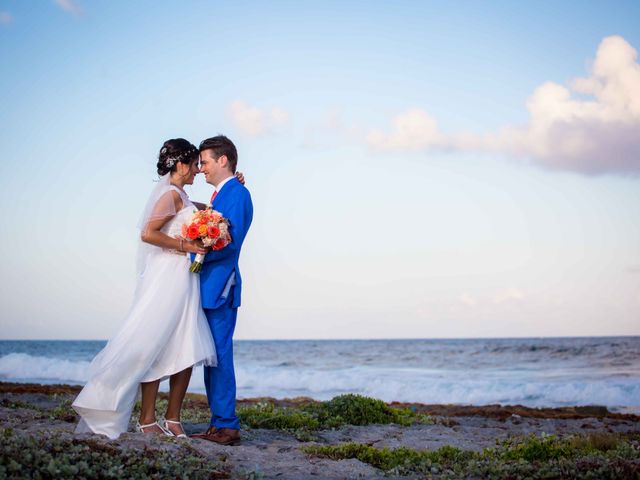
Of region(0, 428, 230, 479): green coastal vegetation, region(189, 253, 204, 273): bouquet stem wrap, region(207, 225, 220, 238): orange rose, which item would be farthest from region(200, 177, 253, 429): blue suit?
region(0, 428, 230, 479): green coastal vegetation

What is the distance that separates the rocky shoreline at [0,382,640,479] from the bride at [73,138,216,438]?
0.32m

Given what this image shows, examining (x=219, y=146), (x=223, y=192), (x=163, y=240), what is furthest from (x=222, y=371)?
(x=219, y=146)

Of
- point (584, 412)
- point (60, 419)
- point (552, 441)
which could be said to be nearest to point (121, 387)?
point (60, 419)

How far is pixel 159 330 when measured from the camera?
19.2 ft

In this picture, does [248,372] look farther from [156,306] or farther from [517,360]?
[156,306]

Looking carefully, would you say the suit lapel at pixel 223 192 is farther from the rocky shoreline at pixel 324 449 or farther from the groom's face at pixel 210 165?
the rocky shoreline at pixel 324 449

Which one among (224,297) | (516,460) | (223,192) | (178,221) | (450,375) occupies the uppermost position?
(223,192)

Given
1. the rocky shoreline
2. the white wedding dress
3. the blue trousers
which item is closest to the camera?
the rocky shoreline

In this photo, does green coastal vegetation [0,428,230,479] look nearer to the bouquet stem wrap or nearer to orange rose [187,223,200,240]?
the bouquet stem wrap

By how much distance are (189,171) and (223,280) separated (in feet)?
3.65

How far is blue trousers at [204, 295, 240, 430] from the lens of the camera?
633cm

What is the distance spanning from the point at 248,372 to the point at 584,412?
17.8 m

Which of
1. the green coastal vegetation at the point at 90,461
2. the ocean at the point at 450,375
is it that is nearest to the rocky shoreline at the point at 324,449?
the green coastal vegetation at the point at 90,461

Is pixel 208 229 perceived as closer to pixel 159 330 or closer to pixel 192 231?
pixel 192 231
